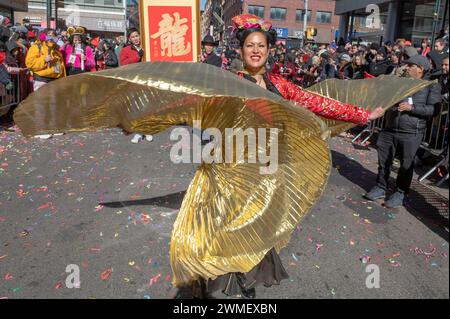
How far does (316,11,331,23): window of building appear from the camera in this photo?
56.0m

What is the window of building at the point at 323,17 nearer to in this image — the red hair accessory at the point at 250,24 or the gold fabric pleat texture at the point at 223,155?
the red hair accessory at the point at 250,24

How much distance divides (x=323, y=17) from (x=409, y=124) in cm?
5664

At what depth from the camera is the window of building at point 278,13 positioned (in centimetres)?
5522

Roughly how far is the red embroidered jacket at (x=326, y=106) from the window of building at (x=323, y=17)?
58323 millimetres

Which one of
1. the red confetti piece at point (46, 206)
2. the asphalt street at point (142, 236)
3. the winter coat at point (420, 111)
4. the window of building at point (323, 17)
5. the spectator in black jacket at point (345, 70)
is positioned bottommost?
the red confetti piece at point (46, 206)

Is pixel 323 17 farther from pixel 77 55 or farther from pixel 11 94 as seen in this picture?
pixel 11 94

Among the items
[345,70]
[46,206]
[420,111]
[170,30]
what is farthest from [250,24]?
[345,70]

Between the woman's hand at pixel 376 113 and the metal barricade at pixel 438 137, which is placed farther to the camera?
the metal barricade at pixel 438 137

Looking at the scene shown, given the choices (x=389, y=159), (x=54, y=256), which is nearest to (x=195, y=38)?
(x=389, y=159)

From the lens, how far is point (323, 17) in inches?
2213

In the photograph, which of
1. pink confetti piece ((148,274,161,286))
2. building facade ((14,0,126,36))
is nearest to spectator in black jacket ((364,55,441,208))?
pink confetti piece ((148,274,161,286))

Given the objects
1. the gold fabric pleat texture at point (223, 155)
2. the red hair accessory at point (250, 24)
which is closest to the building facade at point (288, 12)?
the red hair accessory at point (250, 24)

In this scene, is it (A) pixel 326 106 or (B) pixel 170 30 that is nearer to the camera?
(A) pixel 326 106

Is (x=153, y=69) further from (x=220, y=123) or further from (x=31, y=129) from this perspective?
(x=31, y=129)
